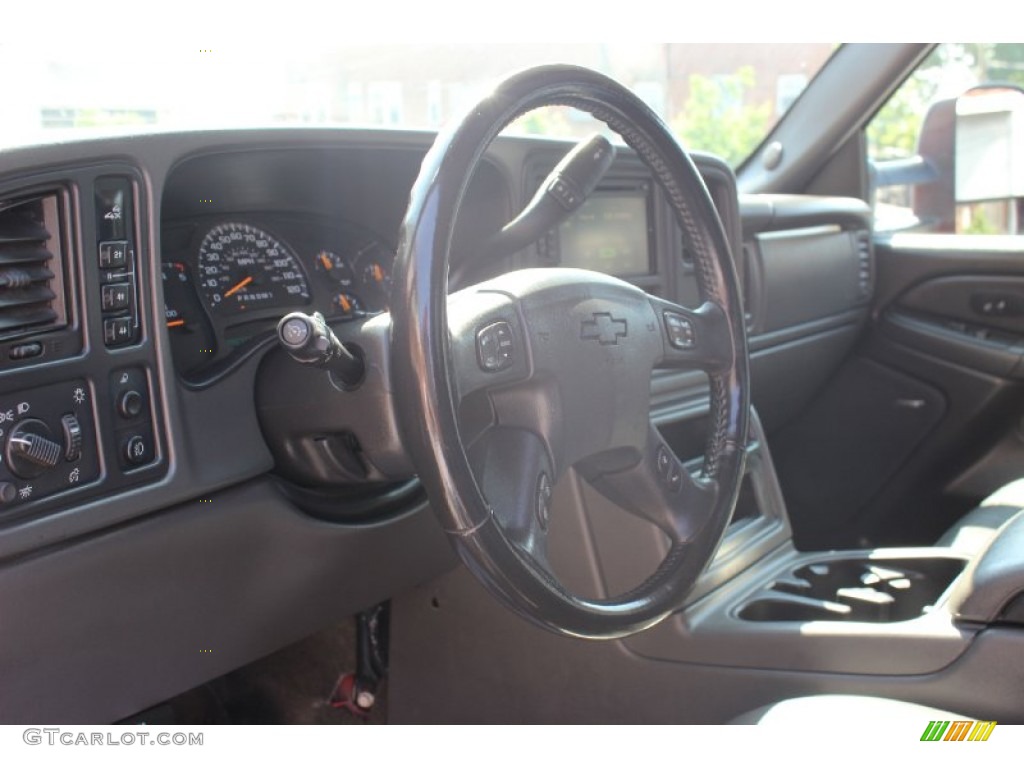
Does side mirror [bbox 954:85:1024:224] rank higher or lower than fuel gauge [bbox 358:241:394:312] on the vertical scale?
higher

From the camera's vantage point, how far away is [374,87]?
→ 181cm

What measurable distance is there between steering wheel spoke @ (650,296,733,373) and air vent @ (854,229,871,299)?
1.42m

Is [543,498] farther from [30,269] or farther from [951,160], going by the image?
[951,160]

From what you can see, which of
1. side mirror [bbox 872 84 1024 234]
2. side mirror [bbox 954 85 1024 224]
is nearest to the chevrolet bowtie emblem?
side mirror [bbox 872 84 1024 234]

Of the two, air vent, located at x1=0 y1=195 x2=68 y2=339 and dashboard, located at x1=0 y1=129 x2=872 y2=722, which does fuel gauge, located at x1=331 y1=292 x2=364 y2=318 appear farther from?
air vent, located at x1=0 y1=195 x2=68 y2=339

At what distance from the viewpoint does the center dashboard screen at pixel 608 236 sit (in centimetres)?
175

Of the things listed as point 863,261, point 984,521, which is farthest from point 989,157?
point 984,521

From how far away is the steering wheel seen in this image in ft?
3.10

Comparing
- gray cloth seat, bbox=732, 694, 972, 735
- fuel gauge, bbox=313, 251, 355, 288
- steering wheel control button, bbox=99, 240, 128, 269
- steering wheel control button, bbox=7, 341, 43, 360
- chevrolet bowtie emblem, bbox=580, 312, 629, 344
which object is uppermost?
steering wheel control button, bbox=99, 240, 128, 269

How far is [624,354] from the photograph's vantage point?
117 centimetres

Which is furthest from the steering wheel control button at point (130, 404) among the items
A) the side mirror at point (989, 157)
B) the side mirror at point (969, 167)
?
the side mirror at point (989, 157)

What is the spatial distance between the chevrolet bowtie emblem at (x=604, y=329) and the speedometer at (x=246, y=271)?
1.56 ft

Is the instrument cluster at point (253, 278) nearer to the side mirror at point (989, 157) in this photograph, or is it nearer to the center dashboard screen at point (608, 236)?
the center dashboard screen at point (608, 236)

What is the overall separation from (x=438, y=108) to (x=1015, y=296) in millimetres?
1487
